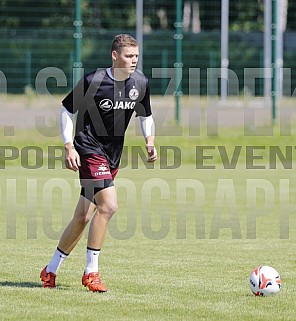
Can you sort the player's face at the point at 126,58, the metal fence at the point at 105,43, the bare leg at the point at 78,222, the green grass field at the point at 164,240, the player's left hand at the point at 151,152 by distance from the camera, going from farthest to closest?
the metal fence at the point at 105,43 < the player's left hand at the point at 151,152 < the bare leg at the point at 78,222 < the player's face at the point at 126,58 < the green grass field at the point at 164,240

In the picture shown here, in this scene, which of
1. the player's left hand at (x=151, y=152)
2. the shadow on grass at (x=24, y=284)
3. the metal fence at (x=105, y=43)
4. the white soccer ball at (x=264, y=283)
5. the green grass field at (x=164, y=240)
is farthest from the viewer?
the metal fence at (x=105, y=43)

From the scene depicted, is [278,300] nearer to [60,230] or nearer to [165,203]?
[60,230]

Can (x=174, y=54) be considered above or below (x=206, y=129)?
above

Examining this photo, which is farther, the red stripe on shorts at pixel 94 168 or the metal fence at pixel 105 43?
the metal fence at pixel 105 43

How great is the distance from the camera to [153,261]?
9367mm

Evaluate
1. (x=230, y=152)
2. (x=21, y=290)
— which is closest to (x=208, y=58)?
(x=230, y=152)

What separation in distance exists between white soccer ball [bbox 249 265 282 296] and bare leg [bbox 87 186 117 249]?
126 cm

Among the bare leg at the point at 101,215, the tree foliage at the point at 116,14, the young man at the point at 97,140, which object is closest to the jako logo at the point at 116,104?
the young man at the point at 97,140

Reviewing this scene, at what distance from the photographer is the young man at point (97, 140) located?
7652 mm

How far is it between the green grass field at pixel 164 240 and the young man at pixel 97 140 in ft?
1.26

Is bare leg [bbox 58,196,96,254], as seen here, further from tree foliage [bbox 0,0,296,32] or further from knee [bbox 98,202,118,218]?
tree foliage [bbox 0,0,296,32]

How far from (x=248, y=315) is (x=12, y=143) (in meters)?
14.7

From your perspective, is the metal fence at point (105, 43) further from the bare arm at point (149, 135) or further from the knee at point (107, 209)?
the knee at point (107, 209)

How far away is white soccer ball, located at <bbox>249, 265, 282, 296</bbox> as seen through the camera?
7488 mm
